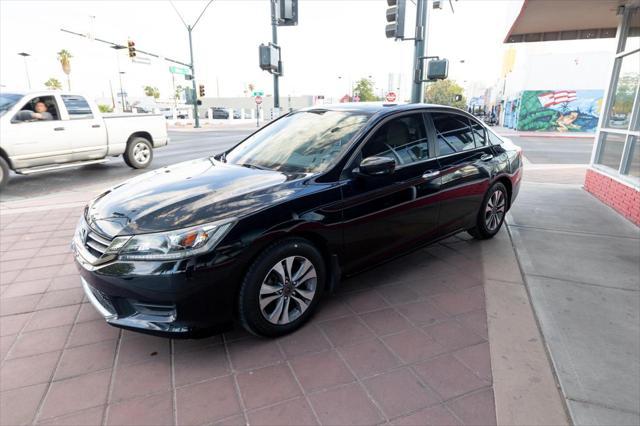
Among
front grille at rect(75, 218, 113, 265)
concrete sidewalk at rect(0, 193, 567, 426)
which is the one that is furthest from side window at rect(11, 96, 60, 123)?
front grille at rect(75, 218, 113, 265)

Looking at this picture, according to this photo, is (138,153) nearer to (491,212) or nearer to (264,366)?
(491,212)

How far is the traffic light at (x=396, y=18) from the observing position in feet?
30.8

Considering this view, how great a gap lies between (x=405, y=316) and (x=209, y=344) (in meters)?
1.56

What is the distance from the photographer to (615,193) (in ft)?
22.6

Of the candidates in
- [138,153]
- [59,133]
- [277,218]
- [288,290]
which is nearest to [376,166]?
[277,218]

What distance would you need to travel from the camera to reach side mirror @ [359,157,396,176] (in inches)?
126

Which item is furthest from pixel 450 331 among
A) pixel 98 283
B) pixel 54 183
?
pixel 54 183

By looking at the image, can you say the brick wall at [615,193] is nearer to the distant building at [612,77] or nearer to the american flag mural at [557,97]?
the distant building at [612,77]

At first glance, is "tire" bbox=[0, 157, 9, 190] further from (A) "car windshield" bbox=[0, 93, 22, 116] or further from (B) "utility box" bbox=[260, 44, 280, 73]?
(B) "utility box" bbox=[260, 44, 280, 73]

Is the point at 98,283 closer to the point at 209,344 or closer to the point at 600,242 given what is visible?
the point at 209,344

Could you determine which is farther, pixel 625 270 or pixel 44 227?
pixel 44 227

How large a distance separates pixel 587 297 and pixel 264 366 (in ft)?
10.0

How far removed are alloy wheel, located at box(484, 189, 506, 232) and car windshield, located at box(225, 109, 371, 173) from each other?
221cm

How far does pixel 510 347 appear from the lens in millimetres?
2963
